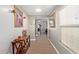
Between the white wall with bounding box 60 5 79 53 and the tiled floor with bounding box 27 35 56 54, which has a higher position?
the white wall with bounding box 60 5 79 53

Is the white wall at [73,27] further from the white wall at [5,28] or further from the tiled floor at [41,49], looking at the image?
the tiled floor at [41,49]

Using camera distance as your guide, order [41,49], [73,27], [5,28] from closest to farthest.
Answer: [5,28]
[73,27]
[41,49]

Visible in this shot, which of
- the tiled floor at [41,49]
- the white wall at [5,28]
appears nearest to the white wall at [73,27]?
the white wall at [5,28]

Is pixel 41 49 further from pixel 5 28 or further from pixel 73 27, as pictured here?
pixel 5 28

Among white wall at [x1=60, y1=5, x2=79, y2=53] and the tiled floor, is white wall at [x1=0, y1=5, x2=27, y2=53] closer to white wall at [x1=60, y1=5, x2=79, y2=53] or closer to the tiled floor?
white wall at [x1=60, y1=5, x2=79, y2=53]

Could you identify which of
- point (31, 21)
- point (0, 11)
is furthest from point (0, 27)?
point (31, 21)

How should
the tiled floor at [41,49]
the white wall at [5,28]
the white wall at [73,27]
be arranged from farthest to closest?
the tiled floor at [41,49] → the white wall at [73,27] → the white wall at [5,28]

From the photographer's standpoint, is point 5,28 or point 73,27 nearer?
point 5,28

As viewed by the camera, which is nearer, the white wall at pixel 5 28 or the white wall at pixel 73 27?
the white wall at pixel 5 28

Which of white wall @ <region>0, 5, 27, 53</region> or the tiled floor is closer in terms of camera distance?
white wall @ <region>0, 5, 27, 53</region>

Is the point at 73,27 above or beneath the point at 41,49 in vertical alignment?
above

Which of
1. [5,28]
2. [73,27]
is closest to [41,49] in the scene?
[73,27]

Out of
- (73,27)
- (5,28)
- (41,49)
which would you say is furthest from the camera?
(41,49)

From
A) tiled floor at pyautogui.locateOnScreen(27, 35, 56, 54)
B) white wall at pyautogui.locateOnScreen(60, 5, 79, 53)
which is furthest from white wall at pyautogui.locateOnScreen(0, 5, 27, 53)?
tiled floor at pyautogui.locateOnScreen(27, 35, 56, 54)
